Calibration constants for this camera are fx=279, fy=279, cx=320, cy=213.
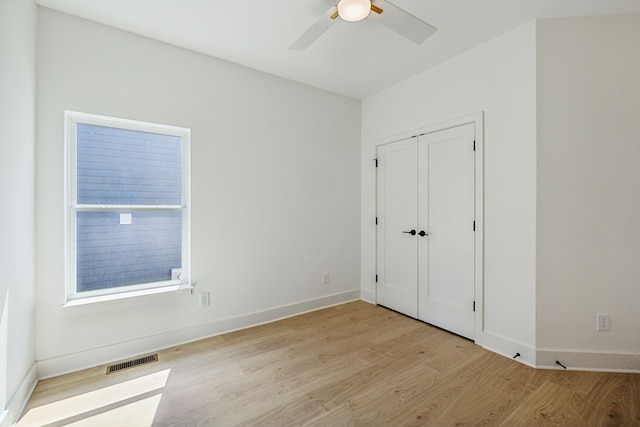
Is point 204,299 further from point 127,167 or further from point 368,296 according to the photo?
point 368,296

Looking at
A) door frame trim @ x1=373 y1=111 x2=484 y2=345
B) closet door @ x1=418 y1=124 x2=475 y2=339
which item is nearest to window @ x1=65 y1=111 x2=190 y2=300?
closet door @ x1=418 y1=124 x2=475 y2=339

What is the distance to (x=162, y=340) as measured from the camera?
2531mm

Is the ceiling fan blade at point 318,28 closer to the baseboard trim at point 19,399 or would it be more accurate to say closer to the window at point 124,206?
the window at point 124,206

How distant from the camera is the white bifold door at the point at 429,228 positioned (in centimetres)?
274

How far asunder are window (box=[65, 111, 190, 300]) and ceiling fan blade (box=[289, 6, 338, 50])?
141 centimetres

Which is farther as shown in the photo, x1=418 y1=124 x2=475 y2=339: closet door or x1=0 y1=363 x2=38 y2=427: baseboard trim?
x1=418 y1=124 x2=475 y2=339: closet door

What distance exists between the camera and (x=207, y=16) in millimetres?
2205

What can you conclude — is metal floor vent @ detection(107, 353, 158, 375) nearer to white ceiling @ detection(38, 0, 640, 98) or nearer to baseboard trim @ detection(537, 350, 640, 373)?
white ceiling @ detection(38, 0, 640, 98)

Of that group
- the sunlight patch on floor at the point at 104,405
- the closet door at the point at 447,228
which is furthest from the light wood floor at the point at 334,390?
the closet door at the point at 447,228

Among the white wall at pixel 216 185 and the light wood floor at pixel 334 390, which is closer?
the light wood floor at pixel 334 390

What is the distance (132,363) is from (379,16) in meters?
3.25

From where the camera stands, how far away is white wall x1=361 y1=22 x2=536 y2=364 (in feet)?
7.55

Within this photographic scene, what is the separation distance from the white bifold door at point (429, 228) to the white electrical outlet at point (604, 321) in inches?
34.5

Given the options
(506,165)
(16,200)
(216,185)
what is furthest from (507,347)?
(16,200)
